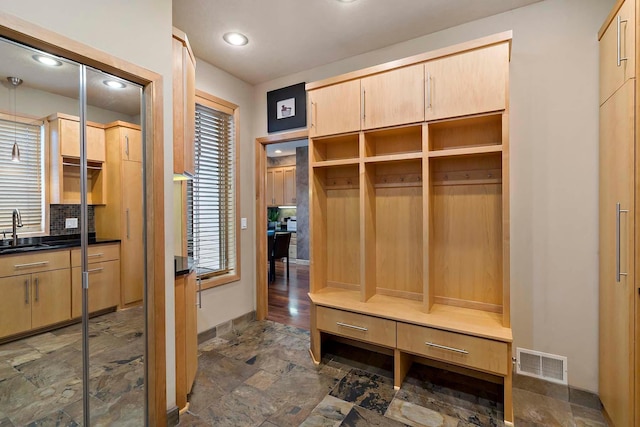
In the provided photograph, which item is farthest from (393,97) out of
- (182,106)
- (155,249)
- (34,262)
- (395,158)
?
(34,262)

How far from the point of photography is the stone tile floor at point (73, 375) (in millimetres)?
1299

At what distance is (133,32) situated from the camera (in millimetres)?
1618

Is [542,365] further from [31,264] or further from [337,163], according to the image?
[31,264]

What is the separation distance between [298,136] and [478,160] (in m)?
1.84

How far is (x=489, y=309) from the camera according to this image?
2.23 metres

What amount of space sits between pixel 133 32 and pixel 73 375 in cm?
184

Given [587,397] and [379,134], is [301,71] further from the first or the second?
[587,397]

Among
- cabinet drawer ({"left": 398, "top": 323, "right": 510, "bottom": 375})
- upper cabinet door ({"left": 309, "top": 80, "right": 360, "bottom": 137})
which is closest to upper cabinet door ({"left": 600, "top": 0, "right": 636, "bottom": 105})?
upper cabinet door ({"left": 309, "top": 80, "right": 360, "bottom": 137})

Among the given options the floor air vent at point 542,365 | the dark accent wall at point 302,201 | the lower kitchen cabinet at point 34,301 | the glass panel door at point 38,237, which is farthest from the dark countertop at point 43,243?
the dark accent wall at point 302,201

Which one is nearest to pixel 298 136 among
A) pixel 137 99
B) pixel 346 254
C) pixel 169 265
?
pixel 346 254

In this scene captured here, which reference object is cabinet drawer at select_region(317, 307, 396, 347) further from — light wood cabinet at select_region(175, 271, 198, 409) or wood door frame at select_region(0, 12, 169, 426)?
wood door frame at select_region(0, 12, 169, 426)

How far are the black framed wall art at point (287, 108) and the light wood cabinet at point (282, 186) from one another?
447 centimetres

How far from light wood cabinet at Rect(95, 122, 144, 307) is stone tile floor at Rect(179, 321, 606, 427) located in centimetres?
102

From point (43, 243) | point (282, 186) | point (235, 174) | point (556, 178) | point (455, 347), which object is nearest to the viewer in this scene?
point (43, 243)
